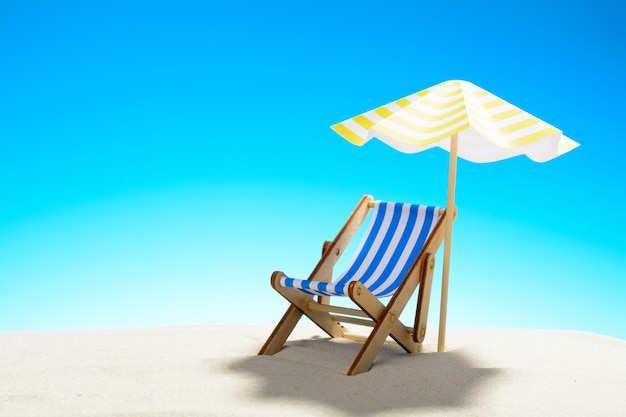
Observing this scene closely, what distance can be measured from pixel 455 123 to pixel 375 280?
1202 mm

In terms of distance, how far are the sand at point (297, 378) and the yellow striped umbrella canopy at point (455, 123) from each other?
4.41ft

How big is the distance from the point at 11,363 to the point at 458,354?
9.32 ft

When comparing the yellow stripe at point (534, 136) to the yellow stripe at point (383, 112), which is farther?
the yellow stripe at point (383, 112)

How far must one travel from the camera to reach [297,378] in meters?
4.04

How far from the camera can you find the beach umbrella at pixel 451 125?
432cm

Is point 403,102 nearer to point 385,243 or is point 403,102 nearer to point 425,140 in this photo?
point 425,140

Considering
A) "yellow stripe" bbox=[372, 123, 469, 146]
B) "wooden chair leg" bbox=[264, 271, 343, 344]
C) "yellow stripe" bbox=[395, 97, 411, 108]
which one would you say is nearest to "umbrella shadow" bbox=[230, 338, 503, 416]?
"wooden chair leg" bbox=[264, 271, 343, 344]

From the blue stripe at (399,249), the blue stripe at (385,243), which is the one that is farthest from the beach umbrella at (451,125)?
the blue stripe at (385,243)

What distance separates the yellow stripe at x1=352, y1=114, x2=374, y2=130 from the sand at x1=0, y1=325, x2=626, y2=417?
150cm

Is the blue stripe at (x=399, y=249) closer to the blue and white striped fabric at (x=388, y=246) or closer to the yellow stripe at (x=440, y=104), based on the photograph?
the blue and white striped fabric at (x=388, y=246)

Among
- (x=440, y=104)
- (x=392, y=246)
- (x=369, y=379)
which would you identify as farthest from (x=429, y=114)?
(x=369, y=379)

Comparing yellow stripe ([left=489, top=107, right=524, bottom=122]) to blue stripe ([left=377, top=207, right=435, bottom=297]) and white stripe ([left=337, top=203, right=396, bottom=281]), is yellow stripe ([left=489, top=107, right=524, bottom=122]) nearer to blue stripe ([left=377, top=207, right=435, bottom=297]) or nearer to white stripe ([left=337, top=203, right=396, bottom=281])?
blue stripe ([left=377, top=207, right=435, bottom=297])

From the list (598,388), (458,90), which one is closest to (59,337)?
(458,90)

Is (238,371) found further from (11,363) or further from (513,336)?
(513,336)
